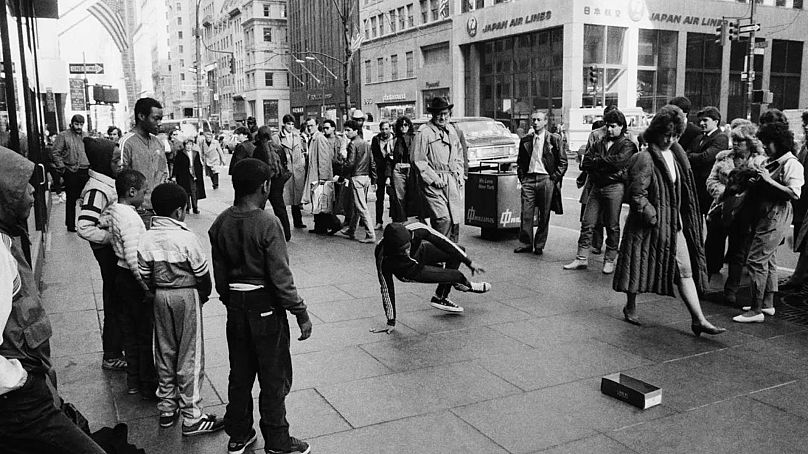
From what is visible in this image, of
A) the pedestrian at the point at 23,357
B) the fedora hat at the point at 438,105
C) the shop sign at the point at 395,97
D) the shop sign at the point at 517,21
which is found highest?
the shop sign at the point at 517,21

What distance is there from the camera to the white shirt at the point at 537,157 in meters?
9.74

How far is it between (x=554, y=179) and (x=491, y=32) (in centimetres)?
3647

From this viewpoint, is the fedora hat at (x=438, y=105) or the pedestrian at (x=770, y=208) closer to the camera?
the pedestrian at (x=770, y=208)

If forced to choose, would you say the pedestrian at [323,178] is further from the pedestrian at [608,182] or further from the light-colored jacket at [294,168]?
the pedestrian at [608,182]

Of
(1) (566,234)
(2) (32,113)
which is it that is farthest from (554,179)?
(2) (32,113)

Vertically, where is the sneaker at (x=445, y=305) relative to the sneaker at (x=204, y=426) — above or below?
above

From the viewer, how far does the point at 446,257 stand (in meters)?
6.81

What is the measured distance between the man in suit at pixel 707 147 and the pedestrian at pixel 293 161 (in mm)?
6512

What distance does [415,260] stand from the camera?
6.48 metres

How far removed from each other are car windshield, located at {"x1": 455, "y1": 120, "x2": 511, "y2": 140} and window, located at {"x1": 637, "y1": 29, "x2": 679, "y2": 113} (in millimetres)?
21590

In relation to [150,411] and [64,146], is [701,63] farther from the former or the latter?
[150,411]

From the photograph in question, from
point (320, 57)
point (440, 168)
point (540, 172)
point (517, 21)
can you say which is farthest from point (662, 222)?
point (320, 57)

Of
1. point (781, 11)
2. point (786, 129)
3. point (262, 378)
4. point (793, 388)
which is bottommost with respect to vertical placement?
point (793, 388)

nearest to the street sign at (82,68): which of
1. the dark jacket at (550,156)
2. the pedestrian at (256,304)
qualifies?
the dark jacket at (550,156)
